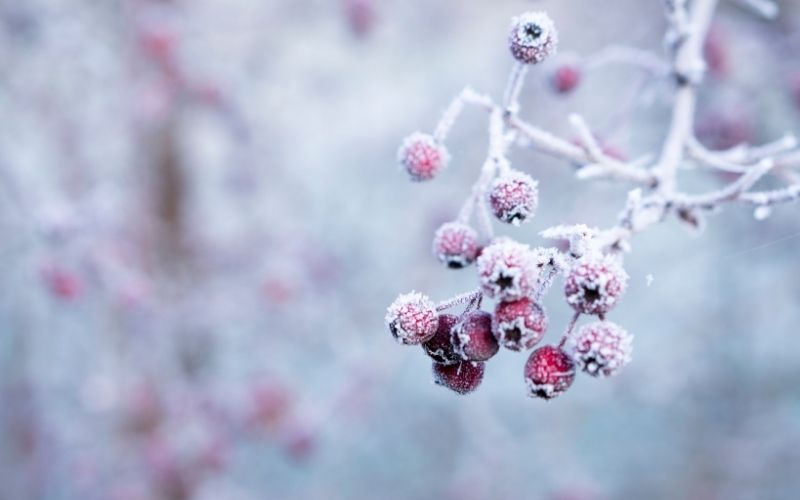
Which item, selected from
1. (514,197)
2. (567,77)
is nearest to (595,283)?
(514,197)

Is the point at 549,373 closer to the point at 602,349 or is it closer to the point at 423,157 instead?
the point at 602,349

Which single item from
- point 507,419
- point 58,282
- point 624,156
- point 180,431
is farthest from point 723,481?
point 58,282

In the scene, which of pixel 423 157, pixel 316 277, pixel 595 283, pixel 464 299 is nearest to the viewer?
pixel 595 283

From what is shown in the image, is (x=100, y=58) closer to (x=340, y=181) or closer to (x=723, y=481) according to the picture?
(x=340, y=181)

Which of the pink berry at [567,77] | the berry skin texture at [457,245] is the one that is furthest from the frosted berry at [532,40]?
the pink berry at [567,77]

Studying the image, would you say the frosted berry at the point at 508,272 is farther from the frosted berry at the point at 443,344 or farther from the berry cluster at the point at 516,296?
the frosted berry at the point at 443,344

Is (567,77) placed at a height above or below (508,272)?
above

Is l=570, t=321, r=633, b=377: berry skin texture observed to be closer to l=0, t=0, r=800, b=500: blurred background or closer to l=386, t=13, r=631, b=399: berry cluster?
l=386, t=13, r=631, b=399: berry cluster
